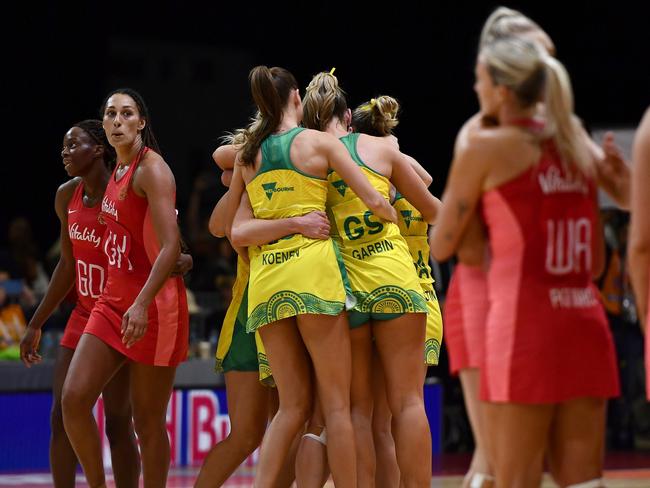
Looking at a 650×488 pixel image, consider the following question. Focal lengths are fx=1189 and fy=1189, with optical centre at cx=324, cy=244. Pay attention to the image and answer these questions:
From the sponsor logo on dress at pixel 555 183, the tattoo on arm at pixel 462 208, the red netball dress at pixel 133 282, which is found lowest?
the red netball dress at pixel 133 282

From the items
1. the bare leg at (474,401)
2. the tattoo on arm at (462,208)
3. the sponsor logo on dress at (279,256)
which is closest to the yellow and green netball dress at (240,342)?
the sponsor logo on dress at (279,256)

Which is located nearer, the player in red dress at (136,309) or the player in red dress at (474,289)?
the player in red dress at (474,289)

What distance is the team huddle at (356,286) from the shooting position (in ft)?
10.5

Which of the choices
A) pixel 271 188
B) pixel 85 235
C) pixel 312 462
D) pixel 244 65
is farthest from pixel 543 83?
pixel 244 65

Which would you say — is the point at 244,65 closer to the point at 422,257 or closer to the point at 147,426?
the point at 422,257

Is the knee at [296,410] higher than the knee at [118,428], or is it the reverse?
the knee at [296,410]

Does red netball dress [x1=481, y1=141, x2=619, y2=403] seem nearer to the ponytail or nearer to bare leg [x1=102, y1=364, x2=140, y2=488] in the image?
the ponytail

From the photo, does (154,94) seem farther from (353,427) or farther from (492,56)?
(492,56)

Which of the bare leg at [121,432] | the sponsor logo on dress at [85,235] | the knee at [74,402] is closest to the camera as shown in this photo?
the knee at [74,402]

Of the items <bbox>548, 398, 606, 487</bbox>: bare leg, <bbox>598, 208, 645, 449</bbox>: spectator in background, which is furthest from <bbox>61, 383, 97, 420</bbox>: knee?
<bbox>598, 208, 645, 449</bbox>: spectator in background

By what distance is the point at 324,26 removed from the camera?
12.5 m

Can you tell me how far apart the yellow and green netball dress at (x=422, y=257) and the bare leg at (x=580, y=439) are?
6.36 ft

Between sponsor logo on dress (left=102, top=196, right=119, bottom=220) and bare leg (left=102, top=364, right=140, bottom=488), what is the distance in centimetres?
76

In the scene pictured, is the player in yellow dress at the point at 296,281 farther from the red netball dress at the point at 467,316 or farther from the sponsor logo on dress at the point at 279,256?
the red netball dress at the point at 467,316
